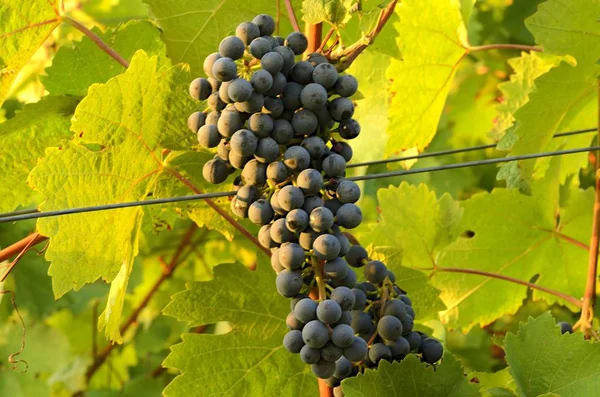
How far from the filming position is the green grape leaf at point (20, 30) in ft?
5.08

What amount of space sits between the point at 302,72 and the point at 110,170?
1.25ft

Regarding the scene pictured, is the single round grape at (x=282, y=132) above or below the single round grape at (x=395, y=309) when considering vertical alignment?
above

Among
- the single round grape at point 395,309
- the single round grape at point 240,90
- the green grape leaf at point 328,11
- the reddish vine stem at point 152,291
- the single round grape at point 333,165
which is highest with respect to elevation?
the green grape leaf at point 328,11

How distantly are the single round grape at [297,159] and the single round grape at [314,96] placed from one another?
6 centimetres

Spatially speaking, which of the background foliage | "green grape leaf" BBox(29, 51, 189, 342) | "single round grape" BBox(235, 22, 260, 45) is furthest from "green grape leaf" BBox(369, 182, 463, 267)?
Result: "single round grape" BBox(235, 22, 260, 45)

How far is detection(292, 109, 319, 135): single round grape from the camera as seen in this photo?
1236 mm

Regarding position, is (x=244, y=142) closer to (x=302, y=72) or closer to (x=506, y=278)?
(x=302, y=72)

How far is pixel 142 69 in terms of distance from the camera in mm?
1392

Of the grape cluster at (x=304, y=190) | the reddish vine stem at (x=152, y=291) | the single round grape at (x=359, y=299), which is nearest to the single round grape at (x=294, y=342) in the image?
the grape cluster at (x=304, y=190)

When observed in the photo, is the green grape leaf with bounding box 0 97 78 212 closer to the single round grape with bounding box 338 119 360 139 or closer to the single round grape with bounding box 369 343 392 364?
the single round grape with bounding box 338 119 360 139

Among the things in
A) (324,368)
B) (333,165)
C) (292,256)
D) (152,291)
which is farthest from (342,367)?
(152,291)

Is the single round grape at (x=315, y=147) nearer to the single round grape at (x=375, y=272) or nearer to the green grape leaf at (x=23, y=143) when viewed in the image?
the single round grape at (x=375, y=272)

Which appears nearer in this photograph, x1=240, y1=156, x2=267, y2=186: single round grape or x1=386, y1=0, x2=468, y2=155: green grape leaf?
x1=240, y1=156, x2=267, y2=186: single round grape

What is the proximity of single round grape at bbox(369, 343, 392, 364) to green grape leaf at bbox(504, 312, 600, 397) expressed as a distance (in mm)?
179
